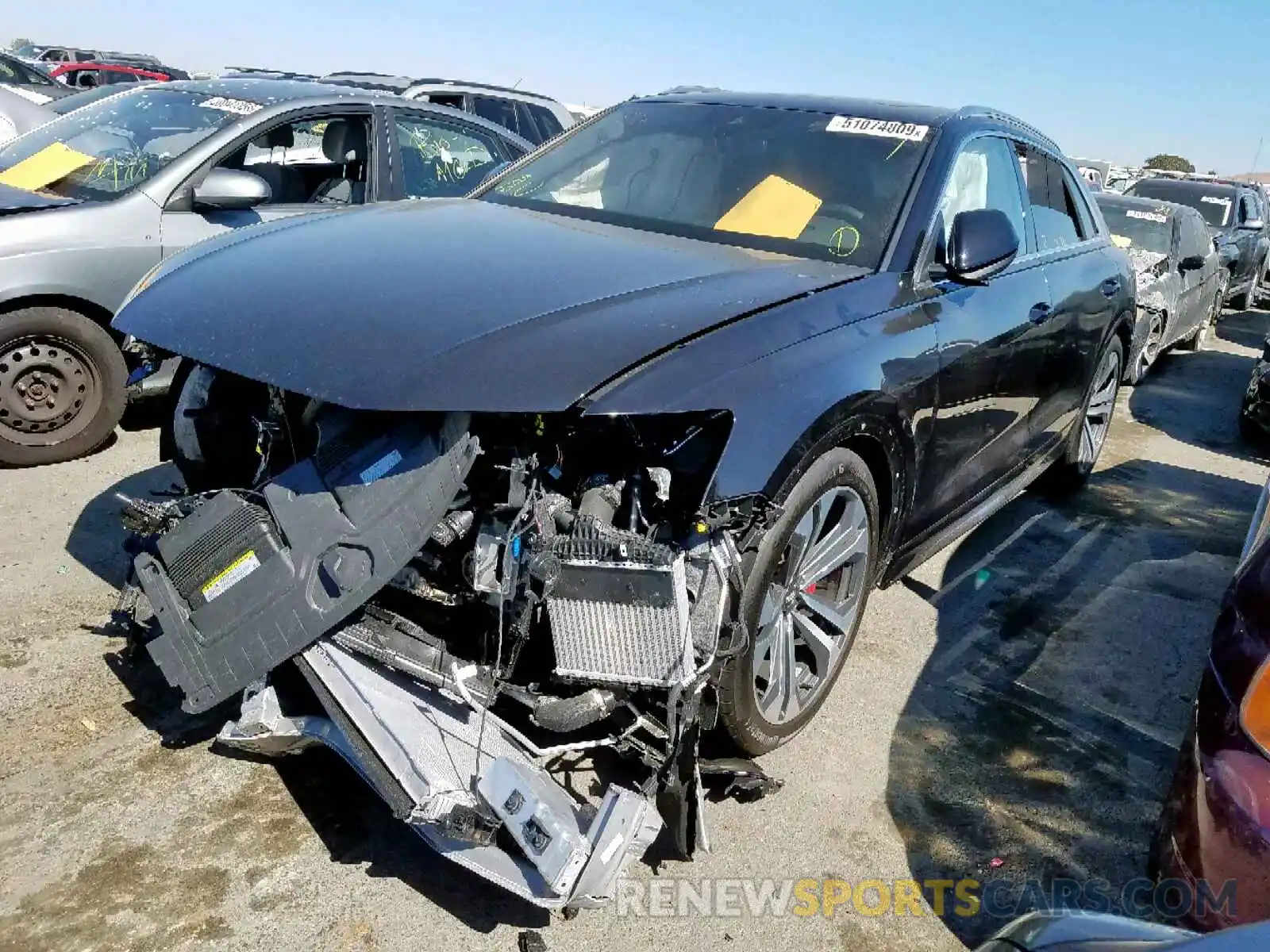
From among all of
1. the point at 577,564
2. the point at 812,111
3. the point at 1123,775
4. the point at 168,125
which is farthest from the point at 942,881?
the point at 168,125

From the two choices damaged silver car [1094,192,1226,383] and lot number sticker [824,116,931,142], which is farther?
damaged silver car [1094,192,1226,383]

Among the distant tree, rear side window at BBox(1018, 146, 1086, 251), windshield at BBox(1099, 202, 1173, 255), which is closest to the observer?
rear side window at BBox(1018, 146, 1086, 251)

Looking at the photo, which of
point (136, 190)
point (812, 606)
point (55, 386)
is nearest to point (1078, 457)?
point (812, 606)

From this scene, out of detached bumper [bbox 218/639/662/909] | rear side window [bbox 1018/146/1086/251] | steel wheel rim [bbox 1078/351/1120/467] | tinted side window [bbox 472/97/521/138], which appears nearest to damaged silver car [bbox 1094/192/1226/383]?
steel wheel rim [bbox 1078/351/1120/467]

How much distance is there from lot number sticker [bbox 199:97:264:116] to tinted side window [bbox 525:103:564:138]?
4399 mm

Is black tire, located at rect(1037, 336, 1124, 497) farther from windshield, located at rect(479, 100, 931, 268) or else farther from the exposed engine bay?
the exposed engine bay

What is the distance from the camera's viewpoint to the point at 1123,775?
3.24 m

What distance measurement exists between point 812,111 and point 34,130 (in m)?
4.49

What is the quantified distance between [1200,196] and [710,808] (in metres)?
13.3

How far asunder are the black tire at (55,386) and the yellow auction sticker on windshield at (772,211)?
2991 millimetres

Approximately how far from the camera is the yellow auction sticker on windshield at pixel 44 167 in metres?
5.09

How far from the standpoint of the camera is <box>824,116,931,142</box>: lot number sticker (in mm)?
3635

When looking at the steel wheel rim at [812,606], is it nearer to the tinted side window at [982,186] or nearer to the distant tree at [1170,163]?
the tinted side window at [982,186]

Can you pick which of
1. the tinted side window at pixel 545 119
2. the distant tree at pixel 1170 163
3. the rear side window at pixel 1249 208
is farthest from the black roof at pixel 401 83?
the distant tree at pixel 1170 163
